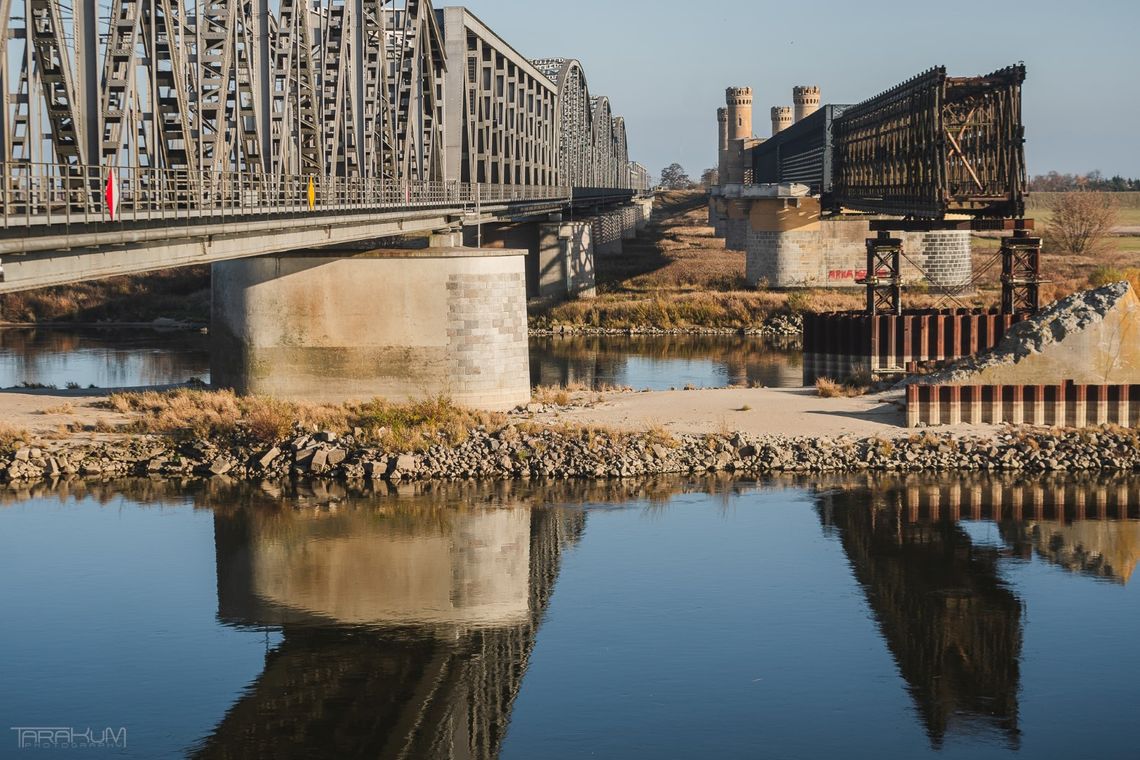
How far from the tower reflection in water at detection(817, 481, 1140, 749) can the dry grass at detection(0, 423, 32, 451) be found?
66.9 feet

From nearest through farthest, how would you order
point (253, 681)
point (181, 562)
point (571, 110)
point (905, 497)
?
1. point (253, 681)
2. point (181, 562)
3. point (905, 497)
4. point (571, 110)

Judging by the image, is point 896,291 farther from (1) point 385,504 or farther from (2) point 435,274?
(1) point 385,504

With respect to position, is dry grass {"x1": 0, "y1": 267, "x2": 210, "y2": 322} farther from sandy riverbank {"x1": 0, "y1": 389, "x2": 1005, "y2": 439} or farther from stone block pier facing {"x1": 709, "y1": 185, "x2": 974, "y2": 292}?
sandy riverbank {"x1": 0, "y1": 389, "x2": 1005, "y2": 439}

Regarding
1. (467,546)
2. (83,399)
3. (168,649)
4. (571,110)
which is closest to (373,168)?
(83,399)

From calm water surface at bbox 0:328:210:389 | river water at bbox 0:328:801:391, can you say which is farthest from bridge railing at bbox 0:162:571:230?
calm water surface at bbox 0:328:210:389

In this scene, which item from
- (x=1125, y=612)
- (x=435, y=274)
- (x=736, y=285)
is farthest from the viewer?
(x=736, y=285)

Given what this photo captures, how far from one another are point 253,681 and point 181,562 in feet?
25.2

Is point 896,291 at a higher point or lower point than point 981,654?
higher

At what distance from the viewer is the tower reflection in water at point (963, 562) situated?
75.6ft

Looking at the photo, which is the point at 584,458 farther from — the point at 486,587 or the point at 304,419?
the point at 486,587

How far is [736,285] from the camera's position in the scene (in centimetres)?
9056

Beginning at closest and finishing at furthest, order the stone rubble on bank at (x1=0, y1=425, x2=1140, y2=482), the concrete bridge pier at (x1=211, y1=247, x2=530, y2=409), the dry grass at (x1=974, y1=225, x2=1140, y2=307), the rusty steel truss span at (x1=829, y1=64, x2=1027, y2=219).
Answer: the stone rubble on bank at (x1=0, y1=425, x2=1140, y2=482) → the concrete bridge pier at (x1=211, y1=247, x2=530, y2=409) → the rusty steel truss span at (x1=829, y1=64, x2=1027, y2=219) → the dry grass at (x1=974, y1=225, x2=1140, y2=307)

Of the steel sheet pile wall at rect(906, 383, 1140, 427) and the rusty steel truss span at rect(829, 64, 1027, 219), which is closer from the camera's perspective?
the steel sheet pile wall at rect(906, 383, 1140, 427)

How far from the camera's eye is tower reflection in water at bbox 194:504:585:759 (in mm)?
21234
